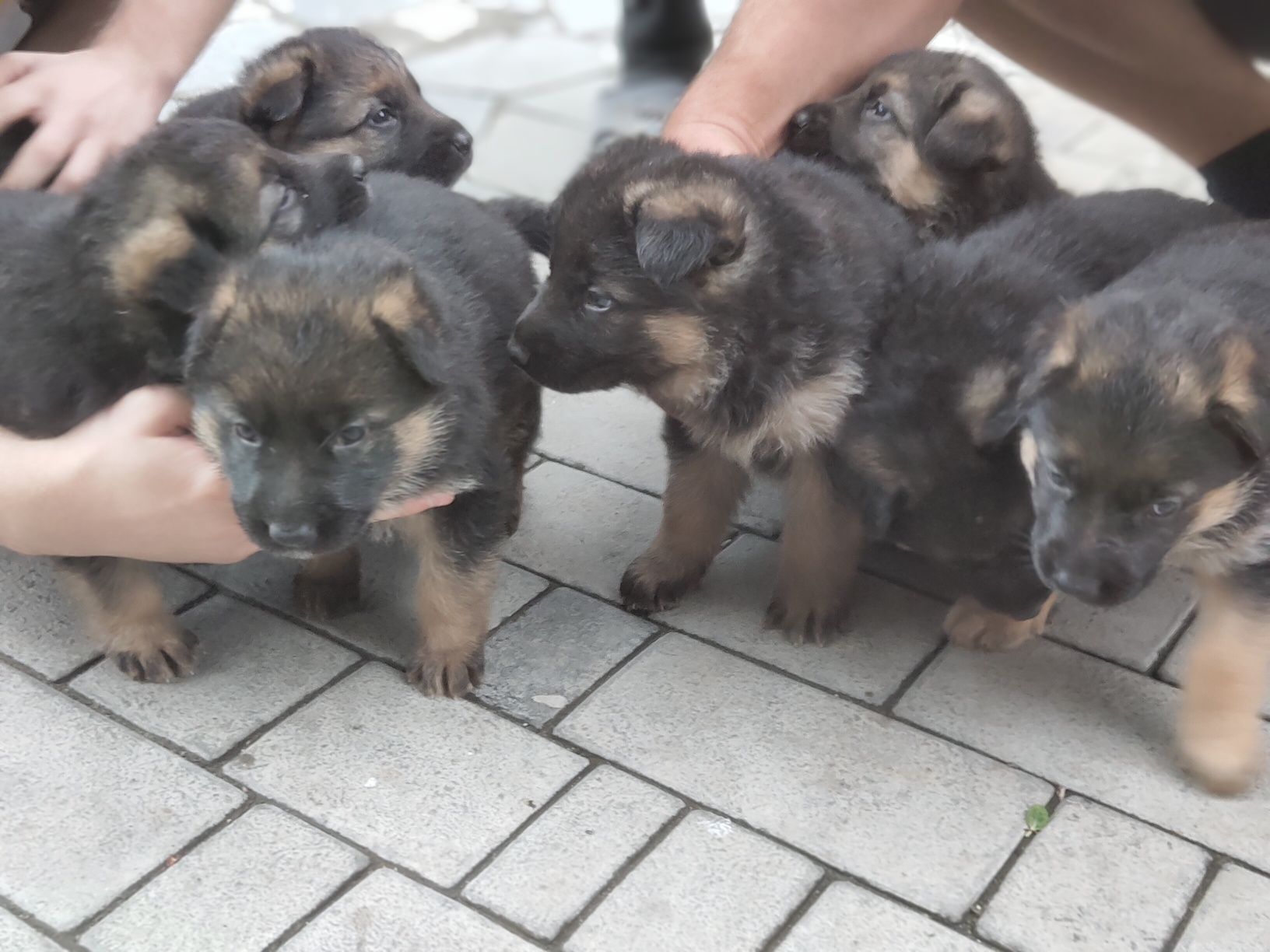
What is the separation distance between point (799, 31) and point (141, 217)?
2.19 m

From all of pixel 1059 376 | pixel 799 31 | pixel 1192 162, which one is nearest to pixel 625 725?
pixel 1059 376

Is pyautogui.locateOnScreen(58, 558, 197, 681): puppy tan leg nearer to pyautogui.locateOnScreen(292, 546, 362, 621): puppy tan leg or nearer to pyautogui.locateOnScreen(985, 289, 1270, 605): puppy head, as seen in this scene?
pyautogui.locateOnScreen(292, 546, 362, 621): puppy tan leg

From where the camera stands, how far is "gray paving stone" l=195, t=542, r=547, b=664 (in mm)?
3090

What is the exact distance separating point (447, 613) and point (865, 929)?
3.79ft

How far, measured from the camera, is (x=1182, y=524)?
7.34 feet

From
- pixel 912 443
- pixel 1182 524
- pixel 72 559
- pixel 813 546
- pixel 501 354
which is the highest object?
pixel 1182 524

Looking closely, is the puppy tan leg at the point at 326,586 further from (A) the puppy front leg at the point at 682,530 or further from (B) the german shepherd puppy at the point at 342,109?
(B) the german shepherd puppy at the point at 342,109

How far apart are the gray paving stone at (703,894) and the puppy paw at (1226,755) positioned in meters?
0.89

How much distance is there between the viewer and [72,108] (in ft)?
11.3

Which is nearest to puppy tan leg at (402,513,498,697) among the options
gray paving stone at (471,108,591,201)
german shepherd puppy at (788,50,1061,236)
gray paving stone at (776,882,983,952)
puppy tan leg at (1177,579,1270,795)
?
gray paving stone at (776,882,983,952)

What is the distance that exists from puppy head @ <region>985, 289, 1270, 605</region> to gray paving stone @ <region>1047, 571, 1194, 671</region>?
83 cm

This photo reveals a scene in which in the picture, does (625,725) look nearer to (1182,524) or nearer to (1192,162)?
(1182,524)

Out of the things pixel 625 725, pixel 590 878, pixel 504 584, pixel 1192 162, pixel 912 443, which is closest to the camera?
pixel 590 878

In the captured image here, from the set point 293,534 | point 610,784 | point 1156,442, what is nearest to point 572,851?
point 610,784
